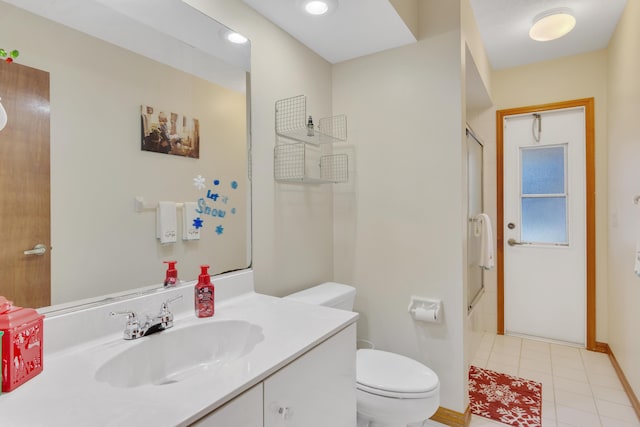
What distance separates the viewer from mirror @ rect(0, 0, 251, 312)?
1.00m

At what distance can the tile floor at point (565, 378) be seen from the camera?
76.8 inches

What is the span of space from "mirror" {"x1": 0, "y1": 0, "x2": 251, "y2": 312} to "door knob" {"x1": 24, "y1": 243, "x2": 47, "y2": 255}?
0.02m

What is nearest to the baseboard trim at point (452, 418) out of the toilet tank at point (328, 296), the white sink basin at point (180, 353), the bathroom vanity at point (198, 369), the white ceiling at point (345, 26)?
the toilet tank at point (328, 296)

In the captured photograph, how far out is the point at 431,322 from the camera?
193 centimetres

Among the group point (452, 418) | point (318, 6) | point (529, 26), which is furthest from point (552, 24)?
point (452, 418)

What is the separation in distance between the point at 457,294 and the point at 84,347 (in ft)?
5.57

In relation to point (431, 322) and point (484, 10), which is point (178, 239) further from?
point (484, 10)

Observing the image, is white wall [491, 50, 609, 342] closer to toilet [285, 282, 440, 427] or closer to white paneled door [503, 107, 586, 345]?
white paneled door [503, 107, 586, 345]

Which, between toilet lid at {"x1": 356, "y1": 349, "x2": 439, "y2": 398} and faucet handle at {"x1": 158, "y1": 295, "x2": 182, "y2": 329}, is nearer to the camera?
faucet handle at {"x1": 158, "y1": 295, "x2": 182, "y2": 329}

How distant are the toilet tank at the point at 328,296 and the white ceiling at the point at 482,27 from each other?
1.44 m

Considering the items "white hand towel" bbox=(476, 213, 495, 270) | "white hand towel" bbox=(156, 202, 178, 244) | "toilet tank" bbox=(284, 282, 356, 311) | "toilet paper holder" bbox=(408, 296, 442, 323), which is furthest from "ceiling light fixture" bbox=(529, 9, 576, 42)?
"white hand towel" bbox=(156, 202, 178, 244)

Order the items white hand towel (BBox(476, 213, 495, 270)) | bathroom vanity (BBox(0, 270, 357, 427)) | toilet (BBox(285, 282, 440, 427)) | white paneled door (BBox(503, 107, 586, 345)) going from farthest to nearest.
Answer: white paneled door (BBox(503, 107, 586, 345)), white hand towel (BBox(476, 213, 495, 270)), toilet (BBox(285, 282, 440, 427)), bathroom vanity (BBox(0, 270, 357, 427))

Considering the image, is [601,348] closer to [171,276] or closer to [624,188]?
[624,188]

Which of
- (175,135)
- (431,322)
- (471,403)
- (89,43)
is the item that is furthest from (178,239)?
(471,403)
